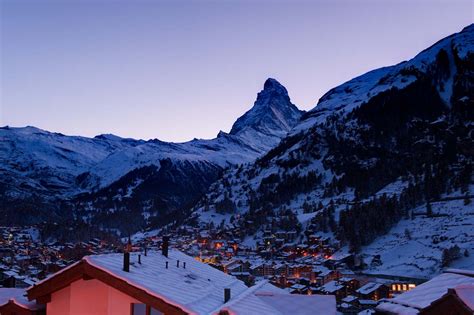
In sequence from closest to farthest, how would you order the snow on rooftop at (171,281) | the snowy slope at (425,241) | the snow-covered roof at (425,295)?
the snow on rooftop at (171,281), the snow-covered roof at (425,295), the snowy slope at (425,241)

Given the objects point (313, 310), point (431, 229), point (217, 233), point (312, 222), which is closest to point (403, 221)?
point (431, 229)

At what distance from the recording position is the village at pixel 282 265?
251 feet

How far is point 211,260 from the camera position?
422ft

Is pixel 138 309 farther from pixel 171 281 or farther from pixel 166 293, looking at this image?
pixel 171 281

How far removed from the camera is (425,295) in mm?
14141

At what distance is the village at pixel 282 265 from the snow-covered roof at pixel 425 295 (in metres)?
21.0

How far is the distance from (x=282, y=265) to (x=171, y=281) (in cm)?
10469

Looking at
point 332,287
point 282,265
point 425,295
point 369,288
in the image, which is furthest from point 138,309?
point 282,265

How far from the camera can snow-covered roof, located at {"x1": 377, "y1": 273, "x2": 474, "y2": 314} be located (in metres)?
13.3

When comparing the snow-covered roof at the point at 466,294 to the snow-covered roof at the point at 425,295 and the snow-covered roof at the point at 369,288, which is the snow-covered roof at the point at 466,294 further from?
the snow-covered roof at the point at 369,288

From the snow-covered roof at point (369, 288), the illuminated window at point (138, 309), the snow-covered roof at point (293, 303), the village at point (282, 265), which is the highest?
the illuminated window at point (138, 309)

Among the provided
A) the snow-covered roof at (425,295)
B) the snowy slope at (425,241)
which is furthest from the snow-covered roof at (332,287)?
the snow-covered roof at (425,295)

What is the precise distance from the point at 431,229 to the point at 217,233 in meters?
89.5

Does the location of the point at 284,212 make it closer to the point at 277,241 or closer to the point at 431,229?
the point at 277,241
